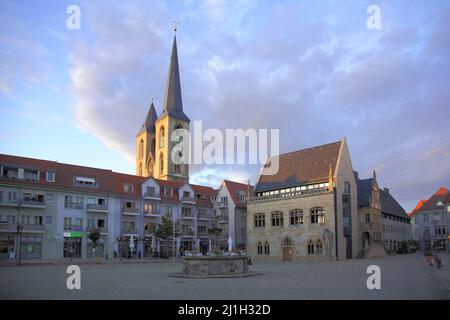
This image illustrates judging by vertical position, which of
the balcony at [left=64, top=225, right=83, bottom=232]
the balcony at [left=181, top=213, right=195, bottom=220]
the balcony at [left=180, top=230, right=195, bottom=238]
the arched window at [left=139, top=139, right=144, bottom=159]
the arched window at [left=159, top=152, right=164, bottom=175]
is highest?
the arched window at [left=139, top=139, right=144, bottom=159]

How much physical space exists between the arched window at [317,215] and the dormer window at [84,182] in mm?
30846

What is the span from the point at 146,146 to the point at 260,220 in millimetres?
58900

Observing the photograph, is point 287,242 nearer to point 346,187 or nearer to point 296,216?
point 296,216

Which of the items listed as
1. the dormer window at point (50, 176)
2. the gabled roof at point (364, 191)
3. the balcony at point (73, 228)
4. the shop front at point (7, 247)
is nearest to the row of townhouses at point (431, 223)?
the gabled roof at point (364, 191)

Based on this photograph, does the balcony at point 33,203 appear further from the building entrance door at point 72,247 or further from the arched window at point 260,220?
the arched window at point 260,220

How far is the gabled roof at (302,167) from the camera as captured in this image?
61.8m

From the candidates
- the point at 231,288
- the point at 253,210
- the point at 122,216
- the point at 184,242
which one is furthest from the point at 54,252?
the point at 231,288

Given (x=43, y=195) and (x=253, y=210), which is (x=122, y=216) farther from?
(x=253, y=210)

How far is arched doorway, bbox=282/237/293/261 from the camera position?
6116 centimetres

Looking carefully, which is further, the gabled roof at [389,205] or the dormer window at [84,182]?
the gabled roof at [389,205]

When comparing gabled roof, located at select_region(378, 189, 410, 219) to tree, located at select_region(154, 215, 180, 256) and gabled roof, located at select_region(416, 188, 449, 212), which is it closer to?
gabled roof, located at select_region(416, 188, 449, 212)

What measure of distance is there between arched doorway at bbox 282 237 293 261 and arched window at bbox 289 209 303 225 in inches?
102

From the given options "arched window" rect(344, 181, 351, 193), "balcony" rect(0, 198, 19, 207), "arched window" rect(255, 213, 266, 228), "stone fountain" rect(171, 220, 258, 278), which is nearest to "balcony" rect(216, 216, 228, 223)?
"arched window" rect(255, 213, 266, 228)
